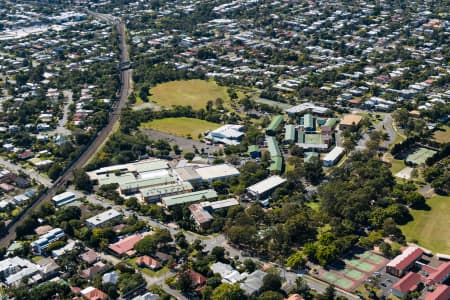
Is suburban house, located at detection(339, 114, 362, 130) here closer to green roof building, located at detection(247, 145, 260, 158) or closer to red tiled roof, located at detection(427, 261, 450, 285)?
green roof building, located at detection(247, 145, 260, 158)

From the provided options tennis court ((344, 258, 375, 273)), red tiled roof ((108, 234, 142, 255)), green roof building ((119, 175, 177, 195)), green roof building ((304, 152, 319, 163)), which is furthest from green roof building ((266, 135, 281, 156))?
tennis court ((344, 258, 375, 273))

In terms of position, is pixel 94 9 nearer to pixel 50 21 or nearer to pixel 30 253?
pixel 50 21

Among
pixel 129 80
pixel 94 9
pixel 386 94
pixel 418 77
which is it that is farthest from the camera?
pixel 94 9

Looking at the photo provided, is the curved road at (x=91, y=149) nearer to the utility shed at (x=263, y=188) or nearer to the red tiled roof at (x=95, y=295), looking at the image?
the red tiled roof at (x=95, y=295)

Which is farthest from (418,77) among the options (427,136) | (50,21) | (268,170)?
(50,21)

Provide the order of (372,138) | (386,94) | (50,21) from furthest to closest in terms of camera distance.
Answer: (50,21)
(386,94)
(372,138)

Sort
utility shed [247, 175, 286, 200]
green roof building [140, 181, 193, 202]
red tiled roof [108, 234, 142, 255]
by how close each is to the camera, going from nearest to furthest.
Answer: red tiled roof [108, 234, 142, 255] < utility shed [247, 175, 286, 200] < green roof building [140, 181, 193, 202]
